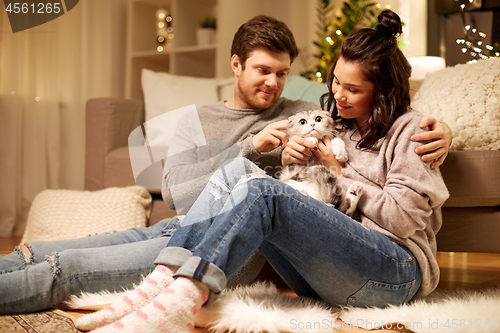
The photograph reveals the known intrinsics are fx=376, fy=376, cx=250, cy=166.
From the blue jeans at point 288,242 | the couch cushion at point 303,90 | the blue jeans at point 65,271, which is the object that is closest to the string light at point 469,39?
the couch cushion at point 303,90

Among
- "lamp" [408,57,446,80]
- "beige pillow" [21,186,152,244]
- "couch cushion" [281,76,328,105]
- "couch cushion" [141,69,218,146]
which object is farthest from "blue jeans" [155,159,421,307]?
"lamp" [408,57,446,80]

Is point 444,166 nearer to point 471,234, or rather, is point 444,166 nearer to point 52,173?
point 471,234

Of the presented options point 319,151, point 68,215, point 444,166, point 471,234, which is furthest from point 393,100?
point 68,215

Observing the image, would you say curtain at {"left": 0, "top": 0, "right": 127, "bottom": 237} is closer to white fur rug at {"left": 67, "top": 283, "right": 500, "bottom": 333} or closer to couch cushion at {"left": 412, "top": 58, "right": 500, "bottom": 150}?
white fur rug at {"left": 67, "top": 283, "right": 500, "bottom": 333}

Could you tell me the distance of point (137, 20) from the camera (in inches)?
112

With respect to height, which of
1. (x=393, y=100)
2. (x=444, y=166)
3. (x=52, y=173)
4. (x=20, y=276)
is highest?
(x=393, y=100)

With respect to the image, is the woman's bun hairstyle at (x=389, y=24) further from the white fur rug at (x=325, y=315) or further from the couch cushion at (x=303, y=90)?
the couch cushion at (x=303, y=90)

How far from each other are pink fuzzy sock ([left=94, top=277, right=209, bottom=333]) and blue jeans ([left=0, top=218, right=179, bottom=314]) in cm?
28

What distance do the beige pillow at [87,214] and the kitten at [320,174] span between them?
2.67 feet

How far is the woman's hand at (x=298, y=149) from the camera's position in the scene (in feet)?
3.11

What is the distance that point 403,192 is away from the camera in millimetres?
791

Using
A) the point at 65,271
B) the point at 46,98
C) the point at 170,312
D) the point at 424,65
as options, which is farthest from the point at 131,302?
Result: the point at 424,65

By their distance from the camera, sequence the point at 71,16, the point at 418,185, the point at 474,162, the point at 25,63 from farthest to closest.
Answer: the point at 71,16
the point at 25,63
the point at 474,162
the point at 418,185

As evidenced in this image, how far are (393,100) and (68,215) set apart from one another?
1.34 m
